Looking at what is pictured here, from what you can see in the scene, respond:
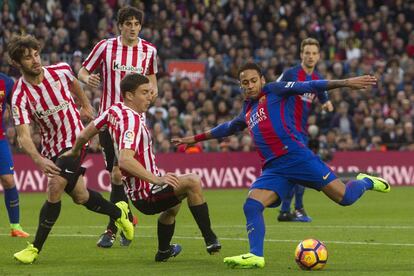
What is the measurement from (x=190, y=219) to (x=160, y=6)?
15048mm

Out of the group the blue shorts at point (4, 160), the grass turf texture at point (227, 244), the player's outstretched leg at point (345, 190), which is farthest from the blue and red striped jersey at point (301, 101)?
the blue shorts at point (4, 160)

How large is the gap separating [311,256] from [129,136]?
6.50 ft

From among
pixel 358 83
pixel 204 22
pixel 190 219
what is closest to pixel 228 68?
pixel 204 22

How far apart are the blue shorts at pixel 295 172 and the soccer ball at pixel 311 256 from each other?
76 cm

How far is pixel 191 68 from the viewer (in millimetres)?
28594

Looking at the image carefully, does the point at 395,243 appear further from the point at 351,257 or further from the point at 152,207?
the point at 152,207

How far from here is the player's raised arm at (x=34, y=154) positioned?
10.3 meters

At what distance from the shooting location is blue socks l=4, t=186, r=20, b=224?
1374 cm

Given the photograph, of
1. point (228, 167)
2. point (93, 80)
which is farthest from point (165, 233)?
point (228, 167)

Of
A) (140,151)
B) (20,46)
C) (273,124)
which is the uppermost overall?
(20,46)

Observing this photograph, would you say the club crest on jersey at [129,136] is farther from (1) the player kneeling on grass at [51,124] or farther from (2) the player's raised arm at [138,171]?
(1) the player kneeling on grass at [51,124]

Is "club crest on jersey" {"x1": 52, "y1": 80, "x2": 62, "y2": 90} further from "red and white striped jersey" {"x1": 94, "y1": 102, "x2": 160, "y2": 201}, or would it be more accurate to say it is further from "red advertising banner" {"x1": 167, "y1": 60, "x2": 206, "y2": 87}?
"red advertising banner" {"x1": 167, "y1": 60, "x2": 206, "y2": 87}

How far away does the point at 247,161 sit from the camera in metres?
25.0

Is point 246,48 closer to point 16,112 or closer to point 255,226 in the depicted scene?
point 16,112
